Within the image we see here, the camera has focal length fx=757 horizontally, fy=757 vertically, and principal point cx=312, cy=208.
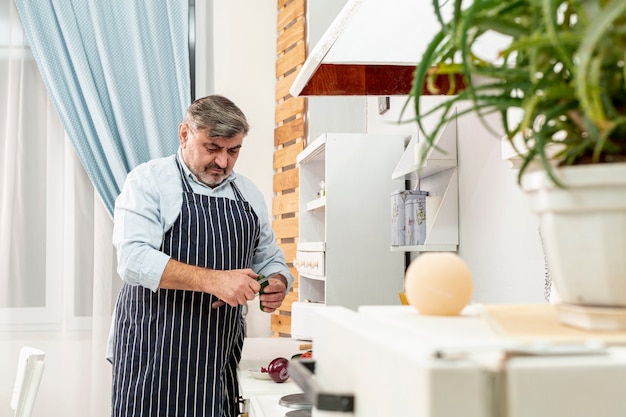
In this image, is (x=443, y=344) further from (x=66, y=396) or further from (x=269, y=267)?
(x=66, y=396)

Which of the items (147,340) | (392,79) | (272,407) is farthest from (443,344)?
(147,340)

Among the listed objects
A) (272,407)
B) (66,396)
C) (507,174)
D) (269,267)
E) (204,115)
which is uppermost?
(204,115)

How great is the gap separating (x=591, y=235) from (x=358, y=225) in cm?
228

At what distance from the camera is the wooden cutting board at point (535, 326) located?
53 centimetres

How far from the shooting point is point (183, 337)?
2.43 metres

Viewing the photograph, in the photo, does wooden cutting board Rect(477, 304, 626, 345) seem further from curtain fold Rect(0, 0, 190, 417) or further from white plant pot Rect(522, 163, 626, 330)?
curtain fold Rect(0, 0, 190, 417)

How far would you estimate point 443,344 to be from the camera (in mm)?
487

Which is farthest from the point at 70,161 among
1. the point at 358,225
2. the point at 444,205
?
the point at 444,205

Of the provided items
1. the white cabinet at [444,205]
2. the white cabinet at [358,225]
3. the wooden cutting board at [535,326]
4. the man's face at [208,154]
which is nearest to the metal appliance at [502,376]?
the wooden cutting board at [535,326]

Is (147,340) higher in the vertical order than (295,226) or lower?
lower

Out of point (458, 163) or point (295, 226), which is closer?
point (458, 163)

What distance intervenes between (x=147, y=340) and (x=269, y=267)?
53 centimetres

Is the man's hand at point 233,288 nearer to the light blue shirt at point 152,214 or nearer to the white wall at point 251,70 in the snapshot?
the light blue shirt at point 152,214

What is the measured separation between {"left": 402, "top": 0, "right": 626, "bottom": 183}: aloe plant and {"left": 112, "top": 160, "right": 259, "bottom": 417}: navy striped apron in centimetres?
193
